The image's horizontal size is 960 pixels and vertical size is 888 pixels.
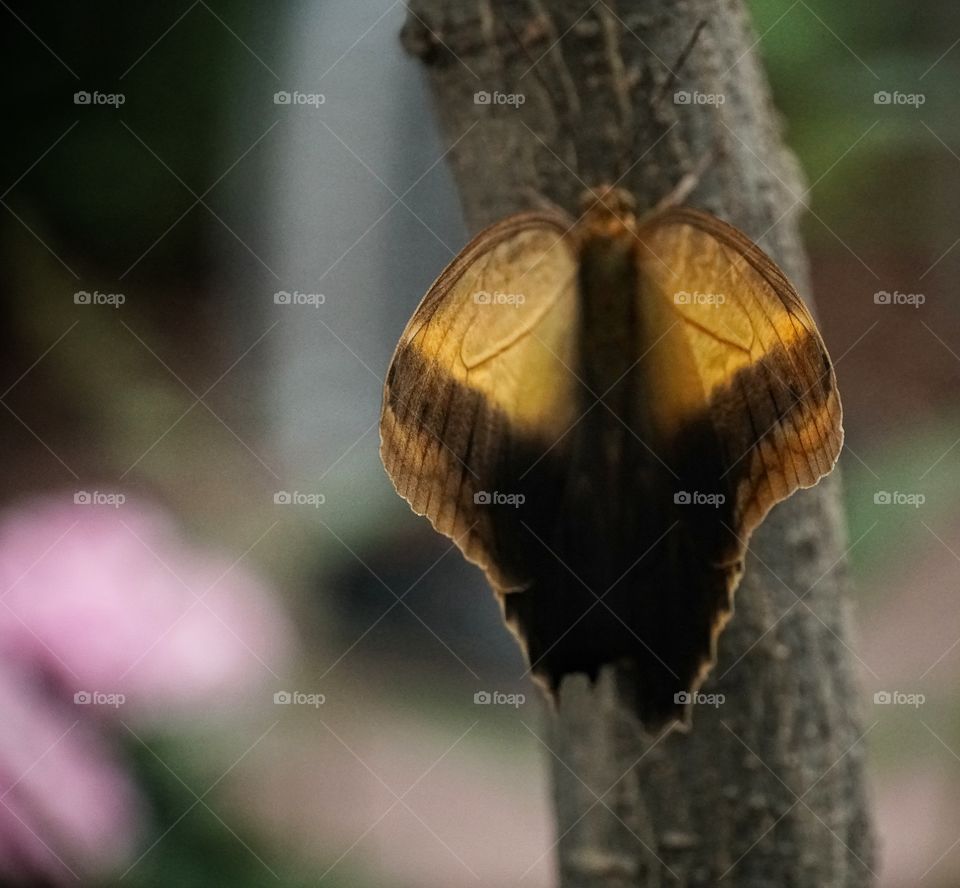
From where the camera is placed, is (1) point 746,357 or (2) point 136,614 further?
(2) point 136,614

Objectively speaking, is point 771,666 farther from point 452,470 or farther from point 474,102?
point 474,102

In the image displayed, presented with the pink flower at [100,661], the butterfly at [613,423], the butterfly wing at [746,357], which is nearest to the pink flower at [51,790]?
the pink flower at [100,661]

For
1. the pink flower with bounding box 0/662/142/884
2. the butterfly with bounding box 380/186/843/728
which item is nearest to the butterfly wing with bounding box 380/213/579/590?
the butterfly with bounding box 380/186/843/728

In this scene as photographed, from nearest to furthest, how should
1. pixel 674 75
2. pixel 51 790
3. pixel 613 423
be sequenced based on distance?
pixel 674 75 < pixel 613 423 < pixel 51 790

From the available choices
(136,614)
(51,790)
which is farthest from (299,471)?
(51,790)

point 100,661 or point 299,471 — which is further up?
point 299,471

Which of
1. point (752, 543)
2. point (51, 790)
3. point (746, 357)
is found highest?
point (746, 357)

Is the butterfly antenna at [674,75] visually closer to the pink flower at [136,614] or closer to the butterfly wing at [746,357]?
the butterfly wing at [746,357]

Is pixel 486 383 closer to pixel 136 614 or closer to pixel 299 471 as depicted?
pixel 299 471
